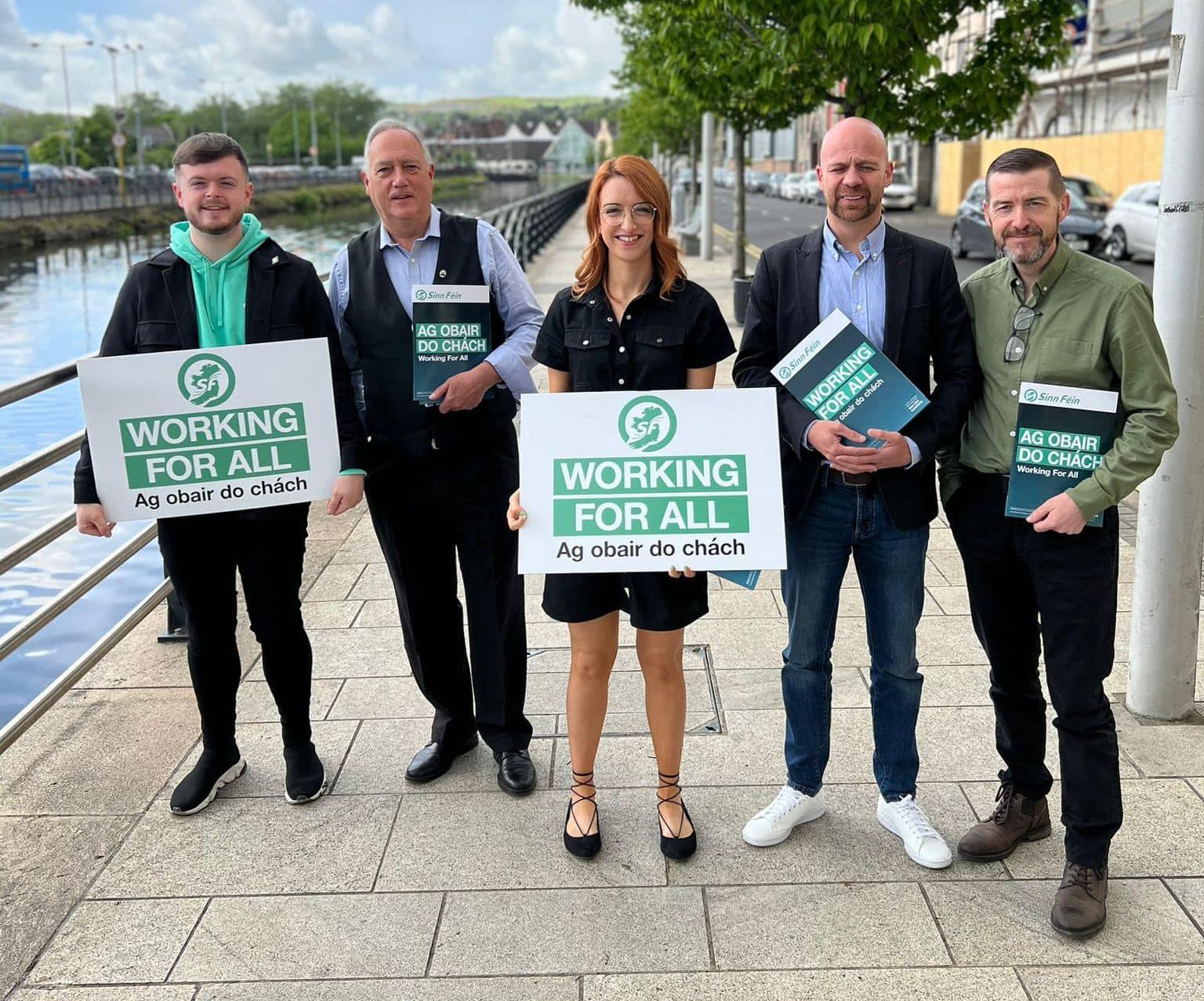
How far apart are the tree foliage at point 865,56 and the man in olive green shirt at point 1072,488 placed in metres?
5.47

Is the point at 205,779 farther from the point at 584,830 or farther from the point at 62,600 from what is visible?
the point at 584,830

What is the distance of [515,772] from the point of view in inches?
153

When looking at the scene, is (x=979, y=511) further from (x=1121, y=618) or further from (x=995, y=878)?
(x=1121, y=618)

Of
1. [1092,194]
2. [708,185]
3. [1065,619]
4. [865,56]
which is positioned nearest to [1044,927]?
[1065,619]

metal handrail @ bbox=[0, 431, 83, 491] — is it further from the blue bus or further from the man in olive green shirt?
the blue bus

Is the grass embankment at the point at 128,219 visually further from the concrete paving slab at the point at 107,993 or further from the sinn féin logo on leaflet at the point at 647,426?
the concrete paving slab at the point at 107,993

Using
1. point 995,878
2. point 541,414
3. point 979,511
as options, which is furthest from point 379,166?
point 995,878

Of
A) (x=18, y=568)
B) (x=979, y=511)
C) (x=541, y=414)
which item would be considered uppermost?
(x=541, y=414)

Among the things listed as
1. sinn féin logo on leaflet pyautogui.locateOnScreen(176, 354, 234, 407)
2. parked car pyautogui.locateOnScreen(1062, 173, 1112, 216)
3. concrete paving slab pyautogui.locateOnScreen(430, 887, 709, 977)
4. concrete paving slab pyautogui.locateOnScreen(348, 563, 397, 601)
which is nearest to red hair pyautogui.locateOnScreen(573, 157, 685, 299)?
sinn féin logo on leaflet pyautogui.locateOnScreen(176, 354, 234, 407)

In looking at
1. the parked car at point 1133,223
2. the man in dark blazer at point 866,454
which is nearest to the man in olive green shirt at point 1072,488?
A: the man in dark blazer at point 866,454

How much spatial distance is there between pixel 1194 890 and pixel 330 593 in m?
4.00

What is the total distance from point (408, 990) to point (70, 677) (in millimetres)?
2151

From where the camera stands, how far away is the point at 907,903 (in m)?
3.16

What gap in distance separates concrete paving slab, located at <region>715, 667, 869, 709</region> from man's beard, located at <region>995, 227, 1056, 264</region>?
1.91 metres
